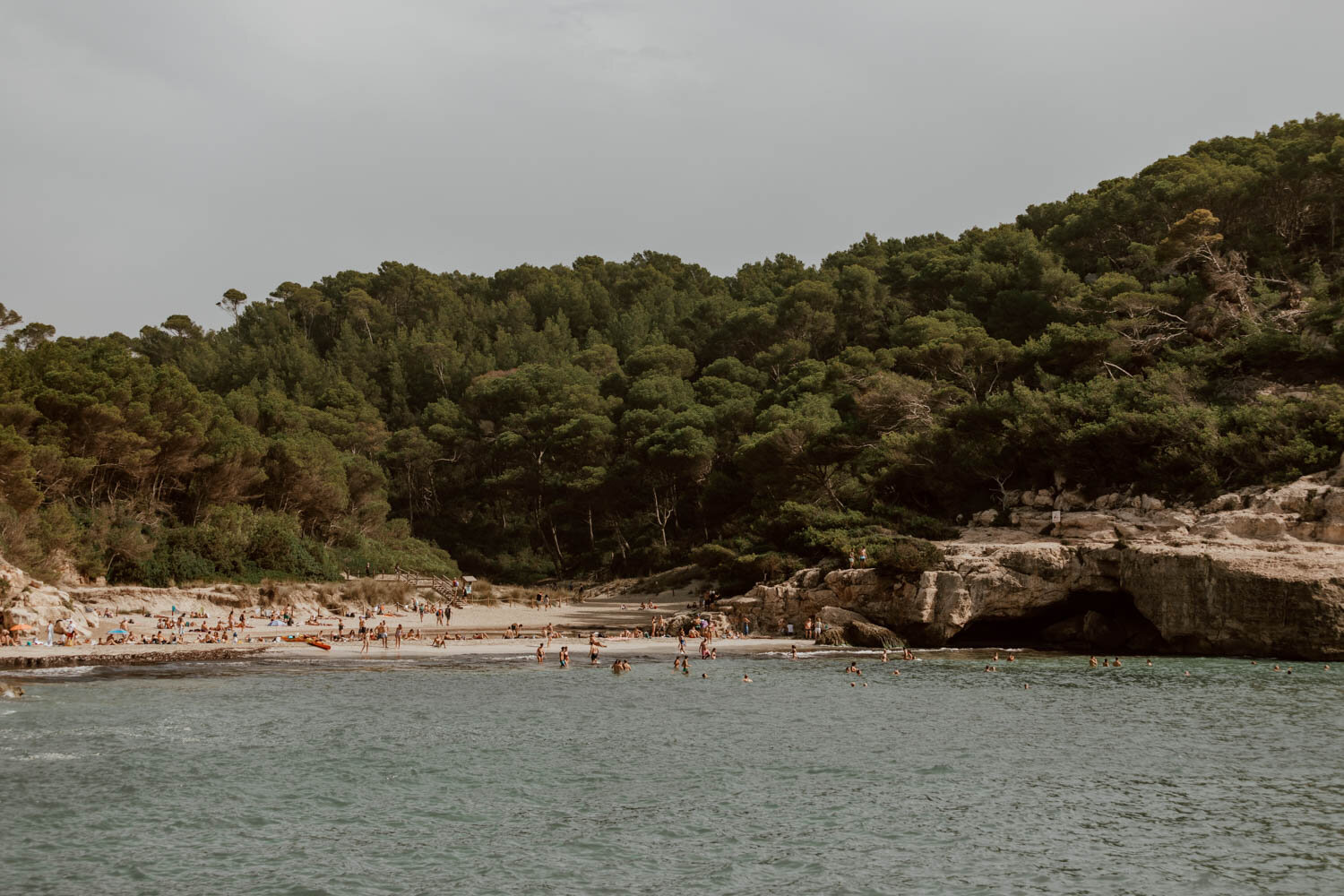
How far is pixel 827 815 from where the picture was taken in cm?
1814

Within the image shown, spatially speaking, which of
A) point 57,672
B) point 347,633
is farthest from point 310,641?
point 57,672

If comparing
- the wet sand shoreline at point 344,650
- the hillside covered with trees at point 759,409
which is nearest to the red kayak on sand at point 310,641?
the wet sand shoreline at point 344,650

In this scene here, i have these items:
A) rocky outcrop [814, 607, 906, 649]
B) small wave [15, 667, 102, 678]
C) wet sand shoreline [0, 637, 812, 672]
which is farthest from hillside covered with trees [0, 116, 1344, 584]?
small wave [15, 667, 102, 678]

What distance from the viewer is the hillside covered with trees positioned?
44875 mm

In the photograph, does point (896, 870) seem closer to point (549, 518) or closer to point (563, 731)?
point (563, 731)

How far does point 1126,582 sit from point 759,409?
109ft

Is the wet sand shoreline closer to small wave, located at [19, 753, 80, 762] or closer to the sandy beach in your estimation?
the sandy beach

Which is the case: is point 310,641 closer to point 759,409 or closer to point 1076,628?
point 1076,628

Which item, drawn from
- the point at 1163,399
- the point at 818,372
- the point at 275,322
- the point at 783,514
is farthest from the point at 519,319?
the point at 1163,399

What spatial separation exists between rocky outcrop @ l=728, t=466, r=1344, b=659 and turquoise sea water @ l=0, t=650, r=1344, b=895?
9.97 ft

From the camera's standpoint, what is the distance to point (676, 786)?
20016 mm

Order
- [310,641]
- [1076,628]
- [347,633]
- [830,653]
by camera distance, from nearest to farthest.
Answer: [830,653] < [1076,628] < [310,641] < [347,633]

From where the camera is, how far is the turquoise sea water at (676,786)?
1512cm

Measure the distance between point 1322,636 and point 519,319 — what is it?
256 feet
